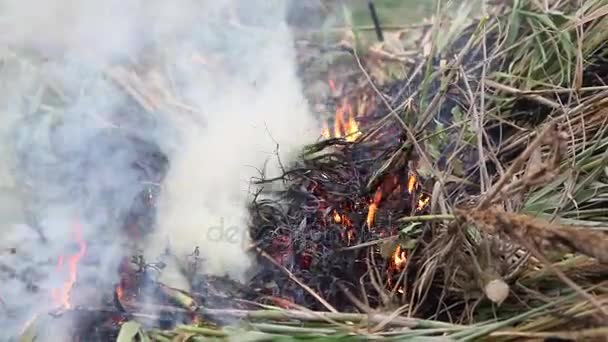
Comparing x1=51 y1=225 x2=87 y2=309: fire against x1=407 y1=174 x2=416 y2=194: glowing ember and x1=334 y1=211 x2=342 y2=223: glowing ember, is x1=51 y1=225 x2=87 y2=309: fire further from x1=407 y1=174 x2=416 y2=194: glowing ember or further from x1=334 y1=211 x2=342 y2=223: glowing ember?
x1=407 y1=174 x2=416 y2=194: glowing ember

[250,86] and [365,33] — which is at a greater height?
[365,33]

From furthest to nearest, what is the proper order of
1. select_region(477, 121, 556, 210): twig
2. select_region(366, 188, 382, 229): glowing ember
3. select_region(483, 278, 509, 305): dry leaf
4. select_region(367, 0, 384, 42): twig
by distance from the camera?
select_region(367, 0, 384, 42): twig < select_region(366, 188, 382, 229): glowing ember < select_region(483, 278, 509, 305): dry leaf < select_region(477, 121, 556, 210): twig

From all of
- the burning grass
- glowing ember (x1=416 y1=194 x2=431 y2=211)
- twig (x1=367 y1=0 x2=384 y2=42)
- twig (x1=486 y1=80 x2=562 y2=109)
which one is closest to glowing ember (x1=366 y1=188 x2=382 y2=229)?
the burning grass

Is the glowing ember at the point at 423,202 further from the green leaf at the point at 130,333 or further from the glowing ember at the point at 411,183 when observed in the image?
the green leaf at the point at 130,333

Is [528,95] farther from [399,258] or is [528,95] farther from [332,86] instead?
[332,86]

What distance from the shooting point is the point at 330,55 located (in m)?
2.55

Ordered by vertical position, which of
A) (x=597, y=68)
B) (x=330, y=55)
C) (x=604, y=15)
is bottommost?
(x=597, y=68)

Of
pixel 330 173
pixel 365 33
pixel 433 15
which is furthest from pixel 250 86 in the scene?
pixel 433 15

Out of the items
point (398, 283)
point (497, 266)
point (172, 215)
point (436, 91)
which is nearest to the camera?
point (497, 266)

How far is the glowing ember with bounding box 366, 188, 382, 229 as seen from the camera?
179cm

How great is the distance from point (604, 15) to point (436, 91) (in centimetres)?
49

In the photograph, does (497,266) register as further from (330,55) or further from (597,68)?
(330,55)

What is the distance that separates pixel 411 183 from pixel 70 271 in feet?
2.91

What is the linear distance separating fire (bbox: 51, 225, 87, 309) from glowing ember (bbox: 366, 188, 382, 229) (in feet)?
2.35
